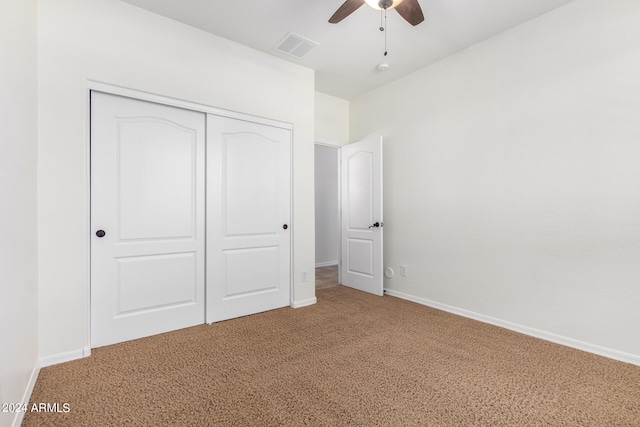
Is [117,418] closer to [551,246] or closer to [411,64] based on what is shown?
[551,246]

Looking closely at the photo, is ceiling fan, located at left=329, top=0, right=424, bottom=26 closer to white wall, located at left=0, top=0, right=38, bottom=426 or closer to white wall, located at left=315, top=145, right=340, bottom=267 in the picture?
white wall, located at left=0, top=0, right=38, bottom=426

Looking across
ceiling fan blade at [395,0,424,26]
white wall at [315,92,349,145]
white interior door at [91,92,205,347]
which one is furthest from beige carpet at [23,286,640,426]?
white wall at [315,92,349,145]

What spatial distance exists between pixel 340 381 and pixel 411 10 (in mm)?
2563

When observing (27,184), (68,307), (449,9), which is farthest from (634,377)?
(27,184)

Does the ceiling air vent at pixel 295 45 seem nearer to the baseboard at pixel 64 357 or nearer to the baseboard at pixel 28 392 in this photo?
the baseboard at pixel 64 357

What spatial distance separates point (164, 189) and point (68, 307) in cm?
114

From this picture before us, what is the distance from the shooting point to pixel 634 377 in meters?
1.99

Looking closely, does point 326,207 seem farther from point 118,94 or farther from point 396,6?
point 396,6

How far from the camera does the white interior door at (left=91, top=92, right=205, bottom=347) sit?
238 cm

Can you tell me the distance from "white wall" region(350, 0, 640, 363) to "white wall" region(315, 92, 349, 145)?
3.61ft

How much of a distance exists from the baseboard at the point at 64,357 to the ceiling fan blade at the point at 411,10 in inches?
135

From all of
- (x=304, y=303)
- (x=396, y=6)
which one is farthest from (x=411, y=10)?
(x=304, y=303)

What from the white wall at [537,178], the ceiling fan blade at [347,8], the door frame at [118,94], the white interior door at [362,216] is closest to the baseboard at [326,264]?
the white interior door at [362,216]

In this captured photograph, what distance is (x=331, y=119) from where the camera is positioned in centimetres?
445
